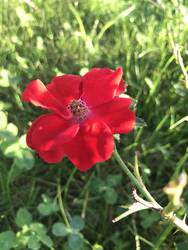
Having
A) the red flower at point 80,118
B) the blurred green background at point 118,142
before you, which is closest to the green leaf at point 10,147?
the blurred green background at point 118,142

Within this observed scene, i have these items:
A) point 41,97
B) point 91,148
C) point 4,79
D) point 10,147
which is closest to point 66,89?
point 41,97

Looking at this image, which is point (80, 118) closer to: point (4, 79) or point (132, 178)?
point (132, 178)

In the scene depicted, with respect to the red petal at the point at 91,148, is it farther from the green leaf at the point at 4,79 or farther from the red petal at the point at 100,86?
the green leaf at the point at 4,79

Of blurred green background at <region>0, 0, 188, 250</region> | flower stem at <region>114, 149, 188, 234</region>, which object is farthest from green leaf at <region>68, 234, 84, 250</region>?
flower stem at <region>114, 149, 188, 234</region>

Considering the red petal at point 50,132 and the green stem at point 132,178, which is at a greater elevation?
the red petal at point 50,132

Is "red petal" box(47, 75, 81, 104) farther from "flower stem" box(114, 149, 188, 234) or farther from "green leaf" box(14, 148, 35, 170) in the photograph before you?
"green leaf" box(14, 148, 35, 170)

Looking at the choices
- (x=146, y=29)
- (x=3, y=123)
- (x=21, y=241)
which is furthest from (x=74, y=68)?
(x=21, y=241)
